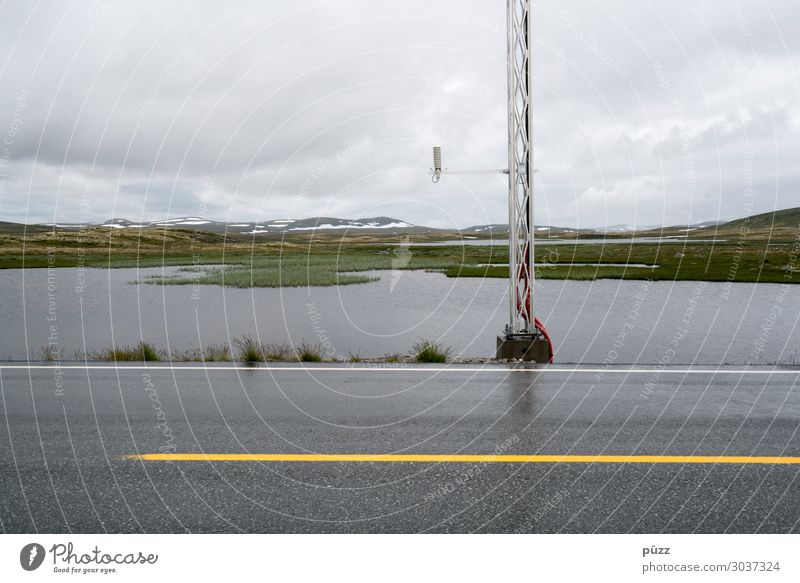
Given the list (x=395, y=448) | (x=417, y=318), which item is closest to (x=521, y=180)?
(x=395, y=448)

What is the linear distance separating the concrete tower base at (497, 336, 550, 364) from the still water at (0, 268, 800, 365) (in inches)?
101

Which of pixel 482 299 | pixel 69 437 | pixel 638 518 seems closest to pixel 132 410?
pixel 69 437

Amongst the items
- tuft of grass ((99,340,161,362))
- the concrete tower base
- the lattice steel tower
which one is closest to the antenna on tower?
the lattice steel tower

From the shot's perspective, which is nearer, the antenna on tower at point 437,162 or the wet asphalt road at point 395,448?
the wet asphalt road at point 395,448

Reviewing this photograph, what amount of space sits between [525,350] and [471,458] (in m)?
6.11

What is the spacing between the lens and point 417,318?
23.6m

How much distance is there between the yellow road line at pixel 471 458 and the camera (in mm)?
5176

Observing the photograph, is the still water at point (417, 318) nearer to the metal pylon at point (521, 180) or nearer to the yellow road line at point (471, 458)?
the metal pylon at point (521, 180)

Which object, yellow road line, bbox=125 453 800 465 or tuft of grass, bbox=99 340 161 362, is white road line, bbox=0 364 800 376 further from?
yellow road line, bbox=125 453 800 465

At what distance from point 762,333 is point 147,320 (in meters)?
22.4

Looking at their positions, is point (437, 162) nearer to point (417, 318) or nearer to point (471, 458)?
point (471, 458)

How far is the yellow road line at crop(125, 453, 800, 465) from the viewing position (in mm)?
5176

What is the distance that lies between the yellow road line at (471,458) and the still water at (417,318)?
728 cm

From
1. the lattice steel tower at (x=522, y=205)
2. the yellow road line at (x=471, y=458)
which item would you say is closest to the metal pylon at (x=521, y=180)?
the lattice steel tower at (x=522, y=205)
